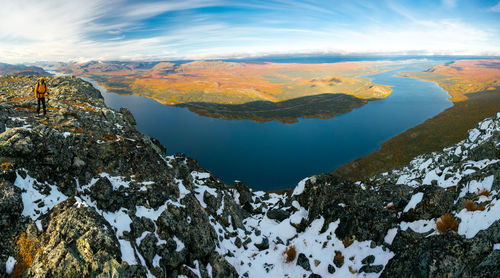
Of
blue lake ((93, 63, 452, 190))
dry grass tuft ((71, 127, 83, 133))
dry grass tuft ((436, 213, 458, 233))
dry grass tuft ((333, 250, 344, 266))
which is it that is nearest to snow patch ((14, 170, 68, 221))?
dry grass tuft ((71, 127, 83, 133))

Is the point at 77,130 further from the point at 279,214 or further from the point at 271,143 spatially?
the point at 271,143

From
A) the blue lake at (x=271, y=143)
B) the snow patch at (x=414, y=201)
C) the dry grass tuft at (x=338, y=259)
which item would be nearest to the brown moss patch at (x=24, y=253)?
the dry grass tuft at (x=338, y=259)

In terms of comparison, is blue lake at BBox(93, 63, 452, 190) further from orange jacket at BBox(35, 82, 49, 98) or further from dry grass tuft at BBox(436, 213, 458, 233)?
dry grass tuft at BBox(436, 213, 458, 233)

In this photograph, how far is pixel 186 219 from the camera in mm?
21375

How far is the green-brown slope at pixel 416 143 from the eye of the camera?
326ft

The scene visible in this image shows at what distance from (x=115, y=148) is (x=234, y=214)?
1659cm

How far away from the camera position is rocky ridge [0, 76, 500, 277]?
39.0ft

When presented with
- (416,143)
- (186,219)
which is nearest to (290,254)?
(186,219)

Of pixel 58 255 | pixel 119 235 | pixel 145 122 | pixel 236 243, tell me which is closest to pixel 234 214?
pixel 236 243

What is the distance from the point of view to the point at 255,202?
4159 cm

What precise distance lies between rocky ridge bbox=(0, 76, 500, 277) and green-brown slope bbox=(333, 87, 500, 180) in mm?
71655

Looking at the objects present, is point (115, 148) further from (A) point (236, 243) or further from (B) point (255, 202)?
(B) point (255, 202)

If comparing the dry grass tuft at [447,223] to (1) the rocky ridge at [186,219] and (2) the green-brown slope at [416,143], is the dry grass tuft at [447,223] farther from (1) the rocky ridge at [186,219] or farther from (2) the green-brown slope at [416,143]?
(2) the green-brown slope at [416,143]

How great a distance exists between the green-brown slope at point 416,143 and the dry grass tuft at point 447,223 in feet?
272
